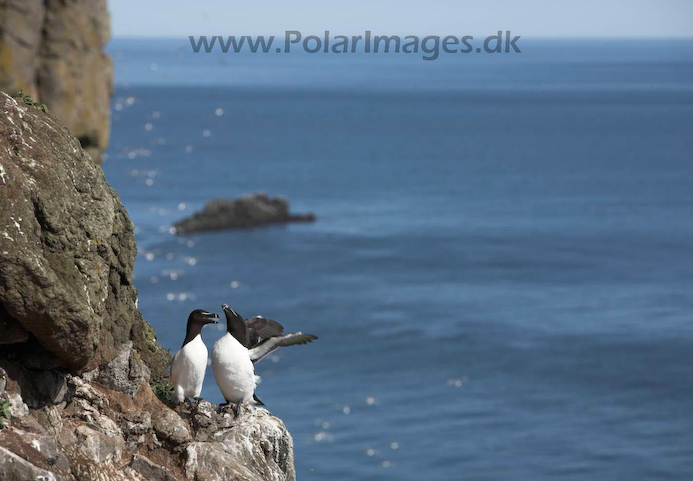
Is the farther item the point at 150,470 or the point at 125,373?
the point at 125,373

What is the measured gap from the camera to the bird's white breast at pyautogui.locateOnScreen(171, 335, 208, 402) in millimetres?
14531

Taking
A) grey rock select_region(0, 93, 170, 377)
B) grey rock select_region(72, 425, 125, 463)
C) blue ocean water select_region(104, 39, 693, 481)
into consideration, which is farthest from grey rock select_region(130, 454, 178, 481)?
blue ocean water select_region(104, 39, 693, 481)

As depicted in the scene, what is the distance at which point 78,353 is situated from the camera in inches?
526

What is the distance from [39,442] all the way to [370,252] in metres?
137

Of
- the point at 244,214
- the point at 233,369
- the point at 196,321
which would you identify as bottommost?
the point at 244,214

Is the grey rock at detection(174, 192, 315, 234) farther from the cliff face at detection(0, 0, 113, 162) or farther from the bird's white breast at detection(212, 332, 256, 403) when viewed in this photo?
the bird's white breast at detection(212, 332, 256, 403)

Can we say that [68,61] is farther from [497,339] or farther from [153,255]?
[153,255]

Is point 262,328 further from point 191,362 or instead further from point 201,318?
point 191,362

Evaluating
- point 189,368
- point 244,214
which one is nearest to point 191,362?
point 189,368

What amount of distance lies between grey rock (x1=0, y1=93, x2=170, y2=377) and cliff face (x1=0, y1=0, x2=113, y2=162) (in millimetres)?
27736

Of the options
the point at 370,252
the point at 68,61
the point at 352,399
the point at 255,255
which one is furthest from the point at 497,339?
the point at 68,61

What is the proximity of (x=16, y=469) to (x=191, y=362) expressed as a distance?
318 centimetres

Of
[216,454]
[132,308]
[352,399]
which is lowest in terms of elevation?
[352,399]

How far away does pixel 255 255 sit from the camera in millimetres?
150375
